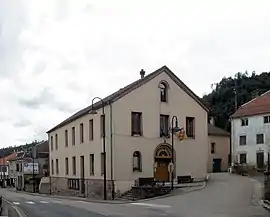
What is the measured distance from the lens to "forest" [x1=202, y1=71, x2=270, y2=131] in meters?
84.3

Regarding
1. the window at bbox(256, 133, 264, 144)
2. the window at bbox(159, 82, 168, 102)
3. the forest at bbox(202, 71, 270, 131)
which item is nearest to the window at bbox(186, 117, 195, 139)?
the window at bbox(159, 82, 168, 102)

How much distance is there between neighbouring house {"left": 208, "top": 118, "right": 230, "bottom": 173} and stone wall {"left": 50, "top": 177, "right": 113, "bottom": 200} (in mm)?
24745

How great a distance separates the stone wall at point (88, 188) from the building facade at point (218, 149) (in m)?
24.7

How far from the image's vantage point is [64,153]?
56.0 meters

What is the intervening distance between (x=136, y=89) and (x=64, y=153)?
1775cm

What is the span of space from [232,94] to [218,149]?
1523 centimetres

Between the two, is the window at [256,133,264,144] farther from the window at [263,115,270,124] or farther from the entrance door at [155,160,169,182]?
the entrance door at [155,160,169,182]

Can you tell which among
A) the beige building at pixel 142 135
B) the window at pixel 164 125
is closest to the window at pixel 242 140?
the beige building at pixel 142 135

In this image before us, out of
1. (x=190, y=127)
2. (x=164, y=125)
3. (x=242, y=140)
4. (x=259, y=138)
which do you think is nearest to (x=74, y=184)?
(x=164, y=125)

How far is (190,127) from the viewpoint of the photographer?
4591 centimetres

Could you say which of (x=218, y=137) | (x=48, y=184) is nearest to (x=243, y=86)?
(x=218, y=137)

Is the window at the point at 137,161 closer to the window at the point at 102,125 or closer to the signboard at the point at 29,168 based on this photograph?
the window at the point at 102,125

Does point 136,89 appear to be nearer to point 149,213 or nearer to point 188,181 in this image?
point 188,181

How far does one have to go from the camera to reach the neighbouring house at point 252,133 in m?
60.0
